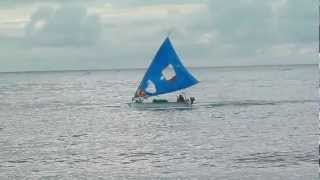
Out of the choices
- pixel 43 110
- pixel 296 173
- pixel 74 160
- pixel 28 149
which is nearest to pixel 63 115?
pixel 43 110

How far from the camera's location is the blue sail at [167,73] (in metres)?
69.4

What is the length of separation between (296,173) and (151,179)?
6614 millimetres

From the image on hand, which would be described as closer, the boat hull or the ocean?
the ocean

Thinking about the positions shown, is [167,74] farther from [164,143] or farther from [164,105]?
[164,143]

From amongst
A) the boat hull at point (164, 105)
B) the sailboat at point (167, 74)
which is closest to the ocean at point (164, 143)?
the boat hull at point (164, 105)

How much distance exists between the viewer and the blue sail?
69.4 metres

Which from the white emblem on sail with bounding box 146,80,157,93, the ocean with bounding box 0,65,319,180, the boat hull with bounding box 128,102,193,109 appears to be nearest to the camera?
the ocean with bounding box 0,65,319,180

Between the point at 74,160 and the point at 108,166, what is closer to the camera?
the point at 108,166

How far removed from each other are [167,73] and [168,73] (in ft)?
0.32

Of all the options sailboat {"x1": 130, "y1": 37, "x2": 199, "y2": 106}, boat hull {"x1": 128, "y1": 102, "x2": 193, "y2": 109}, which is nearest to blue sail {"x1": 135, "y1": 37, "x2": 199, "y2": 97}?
sailboat {"x1": 130, "y1": 37, "x2": 199, "y2": 106}

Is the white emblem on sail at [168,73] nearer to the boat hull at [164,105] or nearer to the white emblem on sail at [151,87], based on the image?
the white emblem on sail at [151,87]

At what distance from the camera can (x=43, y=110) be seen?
85125 millimetres

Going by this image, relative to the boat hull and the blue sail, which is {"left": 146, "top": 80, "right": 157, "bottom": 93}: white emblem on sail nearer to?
the blue sail

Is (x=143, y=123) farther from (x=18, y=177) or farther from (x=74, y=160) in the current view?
(x=18, y=177)
